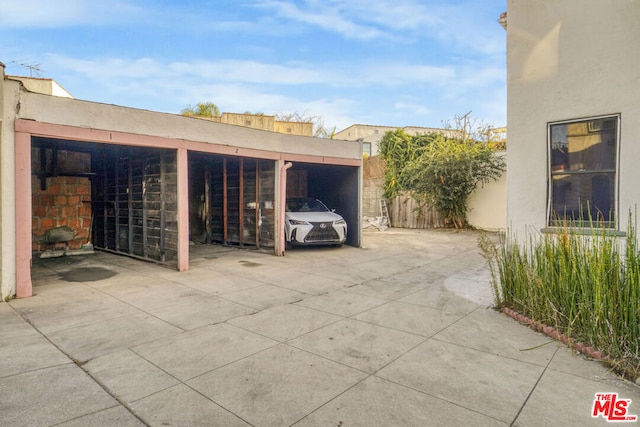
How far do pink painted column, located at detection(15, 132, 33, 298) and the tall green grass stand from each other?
6.53m

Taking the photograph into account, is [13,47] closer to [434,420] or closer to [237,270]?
[237,270]

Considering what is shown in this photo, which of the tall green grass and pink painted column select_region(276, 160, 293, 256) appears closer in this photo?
the tall green grass

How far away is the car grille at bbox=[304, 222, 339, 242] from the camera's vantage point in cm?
975

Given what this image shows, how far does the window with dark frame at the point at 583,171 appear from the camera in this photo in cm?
447

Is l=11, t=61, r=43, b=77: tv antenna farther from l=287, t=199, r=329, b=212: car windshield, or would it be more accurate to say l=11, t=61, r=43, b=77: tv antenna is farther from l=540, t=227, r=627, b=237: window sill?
l=540, t=227, r=627, b=237: window sill

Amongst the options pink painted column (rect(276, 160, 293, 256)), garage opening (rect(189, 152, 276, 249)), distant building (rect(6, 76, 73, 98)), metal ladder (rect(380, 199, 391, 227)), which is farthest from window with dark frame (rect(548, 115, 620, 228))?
distant building (rect(6, 76, 73, 98))

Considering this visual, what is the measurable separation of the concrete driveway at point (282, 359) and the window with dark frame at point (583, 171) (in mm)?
1685

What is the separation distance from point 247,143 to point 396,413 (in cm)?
710

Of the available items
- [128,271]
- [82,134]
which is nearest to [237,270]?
[128,271]

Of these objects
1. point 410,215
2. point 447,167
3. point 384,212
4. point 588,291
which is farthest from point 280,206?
point 384,212

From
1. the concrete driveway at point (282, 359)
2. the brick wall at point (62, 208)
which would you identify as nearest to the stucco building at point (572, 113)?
the concrete driveway at point (282, 359)

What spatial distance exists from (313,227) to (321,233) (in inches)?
12.3

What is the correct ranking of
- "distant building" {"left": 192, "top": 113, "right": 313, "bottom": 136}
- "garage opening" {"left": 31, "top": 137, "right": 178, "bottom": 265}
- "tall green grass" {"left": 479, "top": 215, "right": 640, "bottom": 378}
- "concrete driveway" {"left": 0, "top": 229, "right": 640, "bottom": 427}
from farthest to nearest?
"distant building" {"left": 192, "top": 113, "right": 313, "bottom": 136}, "garage opening" {"left": 31, "top": 137, "right": 178, "bottom": 265}, "tall green grass" {"left": 479, "top": 215, "right": 640, "bottom": 378}, "concrete driveway" {"left": 0, "top": 229, "right": 640, "bottom": 427}

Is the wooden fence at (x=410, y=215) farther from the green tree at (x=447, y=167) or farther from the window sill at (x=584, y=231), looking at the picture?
the window sill at (x=584, y=231)
